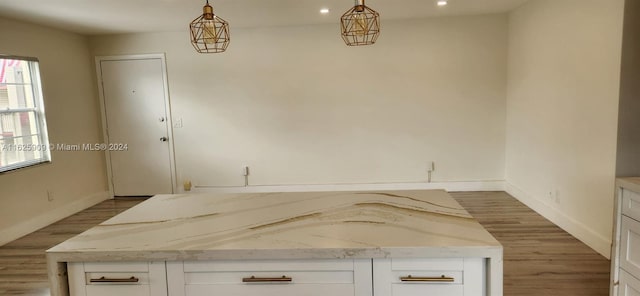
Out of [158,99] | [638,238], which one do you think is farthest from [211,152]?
[638,238]

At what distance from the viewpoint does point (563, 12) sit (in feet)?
12.0

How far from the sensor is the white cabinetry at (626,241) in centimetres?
198

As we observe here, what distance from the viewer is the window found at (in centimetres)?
407

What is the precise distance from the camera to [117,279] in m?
1.44

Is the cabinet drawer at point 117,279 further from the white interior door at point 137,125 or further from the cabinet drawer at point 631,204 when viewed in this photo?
the white interior door at point 137,125

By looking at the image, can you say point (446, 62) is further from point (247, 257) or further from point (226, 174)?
point (247, 257)

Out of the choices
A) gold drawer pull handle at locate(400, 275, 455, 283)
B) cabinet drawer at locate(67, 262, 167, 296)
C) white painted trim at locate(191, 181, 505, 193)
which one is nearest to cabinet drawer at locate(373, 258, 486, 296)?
gold drawer pull handle at locate(400, 275, 455, 283)

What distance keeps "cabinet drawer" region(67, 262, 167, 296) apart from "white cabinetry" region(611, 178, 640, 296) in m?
2.19

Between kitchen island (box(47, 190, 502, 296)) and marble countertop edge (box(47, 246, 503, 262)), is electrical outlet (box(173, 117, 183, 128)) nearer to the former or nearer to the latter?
kitchen island (box(47, 190, 502, 296))

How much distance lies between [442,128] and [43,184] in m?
4.80

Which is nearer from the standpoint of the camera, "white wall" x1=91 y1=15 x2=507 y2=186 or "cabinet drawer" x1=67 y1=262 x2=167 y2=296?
"cabinet drawer" x1=67 y1=262 x2=167 y2=296

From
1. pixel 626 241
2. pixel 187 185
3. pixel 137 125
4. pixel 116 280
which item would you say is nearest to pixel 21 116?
pixel 137 125

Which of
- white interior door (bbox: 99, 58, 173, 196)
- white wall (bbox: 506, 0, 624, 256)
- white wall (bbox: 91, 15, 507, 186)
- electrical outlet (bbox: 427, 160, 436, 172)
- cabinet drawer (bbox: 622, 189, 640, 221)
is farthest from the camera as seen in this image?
white interior door (bbox: 99, 58, 173, 196)

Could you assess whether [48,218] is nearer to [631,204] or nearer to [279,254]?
[279,254]
